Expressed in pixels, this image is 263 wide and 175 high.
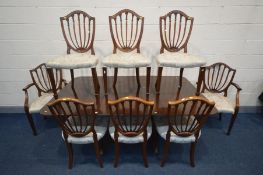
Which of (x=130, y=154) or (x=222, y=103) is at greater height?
(x=222, y=103)

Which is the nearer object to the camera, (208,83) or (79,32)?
(79,32)

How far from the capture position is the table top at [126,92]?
1.84 meters

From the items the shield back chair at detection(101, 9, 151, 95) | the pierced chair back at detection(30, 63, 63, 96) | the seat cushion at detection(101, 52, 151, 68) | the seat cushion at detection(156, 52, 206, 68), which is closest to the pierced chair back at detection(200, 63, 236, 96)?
the seat cushion at detection(156, 52, 206, 68)

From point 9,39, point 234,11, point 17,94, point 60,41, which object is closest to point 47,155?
point 17,94

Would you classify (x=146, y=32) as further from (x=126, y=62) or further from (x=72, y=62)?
(x=72, y=62)

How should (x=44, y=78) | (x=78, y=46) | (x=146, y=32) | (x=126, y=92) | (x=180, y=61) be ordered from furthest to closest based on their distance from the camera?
(x=44, y=78) → (x=146, y=32) → (x=78, y=46) → (x=126, y=92) → (x=180, y=61)

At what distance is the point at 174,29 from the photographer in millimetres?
2232

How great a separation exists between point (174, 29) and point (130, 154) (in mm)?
1542

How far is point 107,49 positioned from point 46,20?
2.80 feet

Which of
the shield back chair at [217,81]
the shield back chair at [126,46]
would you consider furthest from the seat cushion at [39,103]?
the shield back chair at [217,81]

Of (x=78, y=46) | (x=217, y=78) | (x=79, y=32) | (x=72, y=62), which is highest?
(x=79, y=32)

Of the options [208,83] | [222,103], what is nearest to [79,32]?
[208,83]

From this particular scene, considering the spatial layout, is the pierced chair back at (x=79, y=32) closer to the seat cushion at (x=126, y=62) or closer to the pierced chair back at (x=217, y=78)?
the seat cushion at (x=126, y=62)

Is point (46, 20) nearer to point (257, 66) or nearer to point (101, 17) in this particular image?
point (101, 17)
